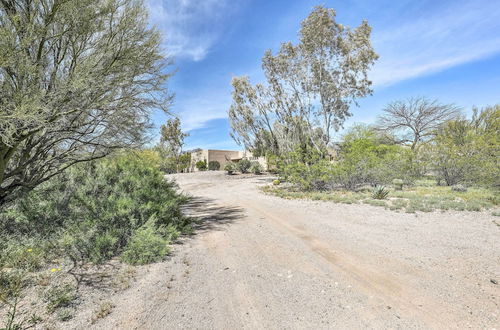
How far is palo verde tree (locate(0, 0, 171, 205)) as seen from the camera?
3.91m

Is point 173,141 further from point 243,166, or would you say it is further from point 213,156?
point 243,166

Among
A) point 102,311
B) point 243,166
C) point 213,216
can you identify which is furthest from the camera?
point 243,166

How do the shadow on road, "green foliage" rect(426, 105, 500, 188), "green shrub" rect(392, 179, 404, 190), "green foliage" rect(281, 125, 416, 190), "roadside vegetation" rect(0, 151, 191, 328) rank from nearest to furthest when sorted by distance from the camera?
"roadside vegetation" rect(0, 151, 191, 328) < the shadow on road < "green foliage" rect(426, 105, 500, 188) < "green shrub" rect(392, 179, 404, 190) < "green foliage" rect(281, 125, 416, 190)

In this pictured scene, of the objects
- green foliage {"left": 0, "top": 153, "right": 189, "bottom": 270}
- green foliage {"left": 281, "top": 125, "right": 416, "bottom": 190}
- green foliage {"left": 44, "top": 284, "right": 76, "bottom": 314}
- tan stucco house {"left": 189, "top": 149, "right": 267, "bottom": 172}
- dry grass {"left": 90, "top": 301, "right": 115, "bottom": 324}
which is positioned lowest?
dry grass {"left": 90, "top": 301, "right": 115, "bottom": 324}

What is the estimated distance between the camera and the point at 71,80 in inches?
167

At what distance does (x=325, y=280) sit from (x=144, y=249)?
323 cm

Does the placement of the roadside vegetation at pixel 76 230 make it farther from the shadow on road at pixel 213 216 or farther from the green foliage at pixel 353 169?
the green foliage at pixel 353 169

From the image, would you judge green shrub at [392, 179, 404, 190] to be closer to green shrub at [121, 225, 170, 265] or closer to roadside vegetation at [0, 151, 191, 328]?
roadside vegetation at [0, 151, 191, 328]

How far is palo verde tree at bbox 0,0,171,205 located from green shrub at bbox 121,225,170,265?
253cm

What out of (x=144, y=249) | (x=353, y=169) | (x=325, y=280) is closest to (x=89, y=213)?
(x=144, y=249)

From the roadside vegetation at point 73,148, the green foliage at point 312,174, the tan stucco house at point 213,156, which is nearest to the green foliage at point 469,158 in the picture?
the green foliage at point 312,174

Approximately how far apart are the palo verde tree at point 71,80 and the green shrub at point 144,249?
8.30 ft

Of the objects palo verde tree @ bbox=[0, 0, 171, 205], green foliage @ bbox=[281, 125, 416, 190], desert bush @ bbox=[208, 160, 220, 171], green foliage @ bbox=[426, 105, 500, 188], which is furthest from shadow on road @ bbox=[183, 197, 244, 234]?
desert bush @ bbox=[208, 160, 220, 171]

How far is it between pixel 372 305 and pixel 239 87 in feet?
69.8
